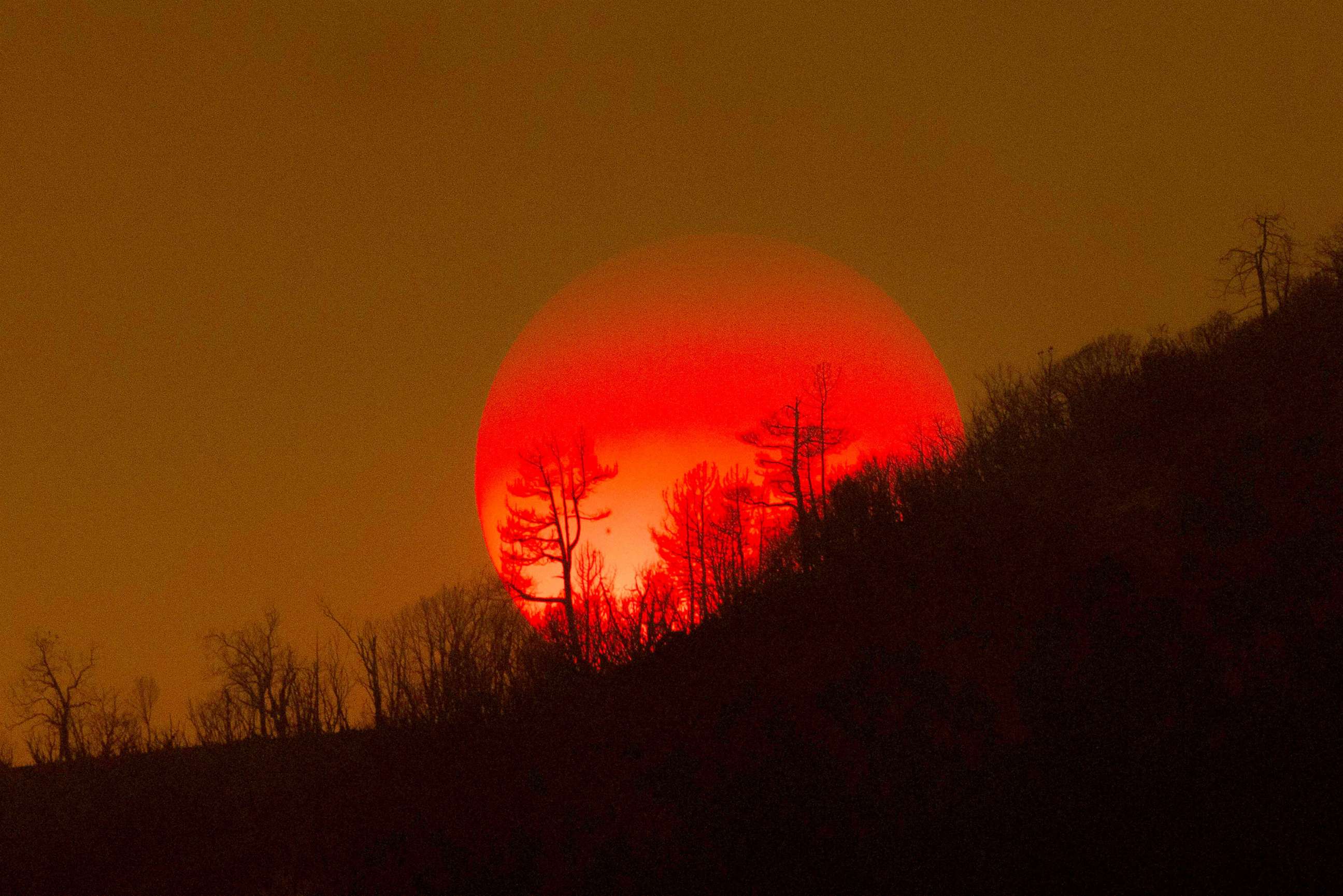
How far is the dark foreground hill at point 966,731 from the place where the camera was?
37.4 feet

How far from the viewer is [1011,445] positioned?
30547mm

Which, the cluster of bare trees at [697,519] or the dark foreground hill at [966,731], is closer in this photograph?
the dark foreground hill at [966,731]

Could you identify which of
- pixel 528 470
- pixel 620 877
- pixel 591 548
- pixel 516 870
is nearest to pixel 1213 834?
pixel 620 877

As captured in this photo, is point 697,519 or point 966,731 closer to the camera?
point 966,731

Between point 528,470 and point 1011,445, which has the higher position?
point 528,470

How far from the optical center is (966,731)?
1362 centimetres

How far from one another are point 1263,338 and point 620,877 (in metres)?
20.3

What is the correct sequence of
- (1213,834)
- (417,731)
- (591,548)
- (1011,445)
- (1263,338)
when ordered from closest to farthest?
(1213,834)
(417,731)
(1263,338)
(1011,445)
(591,548)

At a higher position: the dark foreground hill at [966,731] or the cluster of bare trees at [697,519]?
the cluster of bare trees at [697,519]

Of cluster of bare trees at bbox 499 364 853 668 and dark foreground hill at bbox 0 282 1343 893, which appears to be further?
cluster of bare trees at bbox 499 364 853 668

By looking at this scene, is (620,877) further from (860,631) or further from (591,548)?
(591,548)

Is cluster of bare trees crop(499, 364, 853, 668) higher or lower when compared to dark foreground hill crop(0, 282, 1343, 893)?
higher

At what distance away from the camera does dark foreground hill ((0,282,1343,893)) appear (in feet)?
37.4

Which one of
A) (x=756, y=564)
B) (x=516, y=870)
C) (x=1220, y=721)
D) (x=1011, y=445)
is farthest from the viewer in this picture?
(x=756, y=564)
